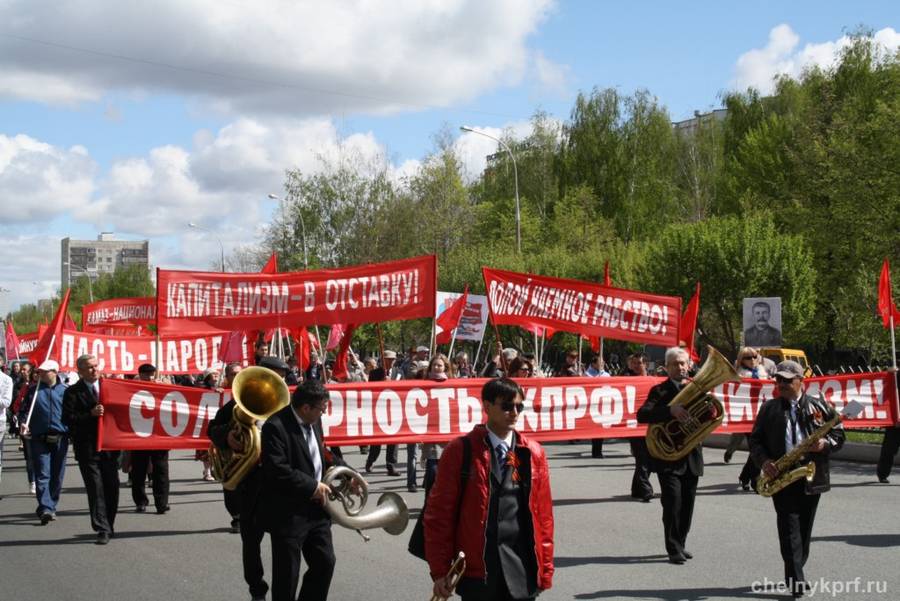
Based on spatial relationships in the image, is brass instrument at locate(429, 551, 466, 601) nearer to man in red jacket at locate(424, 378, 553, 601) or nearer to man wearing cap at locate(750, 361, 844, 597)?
man in red jacket at locate(424, 378, 553, 601)

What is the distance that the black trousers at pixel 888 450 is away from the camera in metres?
13.4

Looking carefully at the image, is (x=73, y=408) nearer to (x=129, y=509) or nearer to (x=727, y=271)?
(x=129, y=509)

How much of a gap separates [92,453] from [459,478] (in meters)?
6.76

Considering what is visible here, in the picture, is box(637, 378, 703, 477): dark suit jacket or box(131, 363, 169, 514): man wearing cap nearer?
box(637, 378, 703, 477): dark suit jacket

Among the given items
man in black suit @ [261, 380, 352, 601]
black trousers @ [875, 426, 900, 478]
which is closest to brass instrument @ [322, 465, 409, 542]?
man in black suit @ [261, 380, 352, 601]

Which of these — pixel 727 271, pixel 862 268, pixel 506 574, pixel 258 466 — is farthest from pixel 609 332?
pixel 727 271

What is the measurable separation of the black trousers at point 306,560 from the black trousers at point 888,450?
944cm

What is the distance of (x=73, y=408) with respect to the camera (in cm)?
1052

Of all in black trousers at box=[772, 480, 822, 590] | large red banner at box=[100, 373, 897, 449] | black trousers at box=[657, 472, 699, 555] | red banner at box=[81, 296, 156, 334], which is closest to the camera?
black trousers at box=[772, 480, 822, 590]

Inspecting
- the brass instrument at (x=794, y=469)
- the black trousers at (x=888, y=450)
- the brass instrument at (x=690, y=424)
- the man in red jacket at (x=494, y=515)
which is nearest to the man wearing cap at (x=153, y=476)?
the brass instrument at (x=690, y=424)

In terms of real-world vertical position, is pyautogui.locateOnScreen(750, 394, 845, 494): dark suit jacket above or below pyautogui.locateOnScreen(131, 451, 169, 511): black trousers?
above

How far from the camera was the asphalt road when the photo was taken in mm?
7781

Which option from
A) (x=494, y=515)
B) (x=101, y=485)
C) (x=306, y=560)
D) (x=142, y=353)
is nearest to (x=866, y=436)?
(x=101, y=485)

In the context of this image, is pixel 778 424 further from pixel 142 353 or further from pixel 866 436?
pixel 142 353
